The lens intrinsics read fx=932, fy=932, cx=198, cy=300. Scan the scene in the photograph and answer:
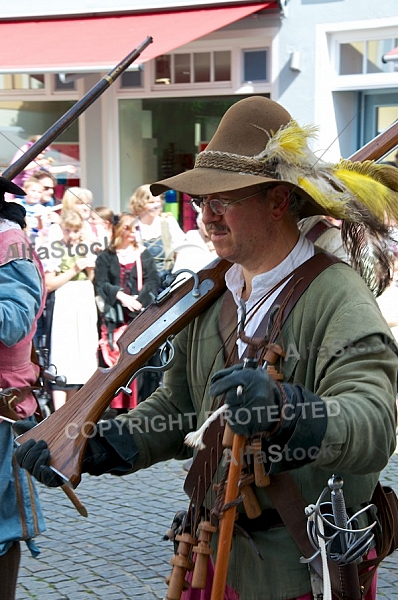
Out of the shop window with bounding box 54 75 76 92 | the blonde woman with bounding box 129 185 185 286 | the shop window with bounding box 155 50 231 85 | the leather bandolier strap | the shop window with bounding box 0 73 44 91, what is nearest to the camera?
the leather bandolier strap

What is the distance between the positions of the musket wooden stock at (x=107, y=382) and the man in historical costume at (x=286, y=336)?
0.12 ft

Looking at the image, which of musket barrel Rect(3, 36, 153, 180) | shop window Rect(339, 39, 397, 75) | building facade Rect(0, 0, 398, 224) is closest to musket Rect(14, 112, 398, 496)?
musket barrel Rect(3, 36, 153, 180)

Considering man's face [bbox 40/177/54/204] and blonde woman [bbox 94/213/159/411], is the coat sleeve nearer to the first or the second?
blonde woman [bbox 94/213/159/411]

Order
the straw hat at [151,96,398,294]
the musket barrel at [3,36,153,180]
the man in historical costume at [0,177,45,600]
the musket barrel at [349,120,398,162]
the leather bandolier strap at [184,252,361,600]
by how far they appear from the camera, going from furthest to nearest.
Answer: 1. the musket barrel at [3,36,153,180]
2. the man in historical costume at [0,177,45,600]
3. the musket barrel at [349,120,398,162]
4. the straw hat at [151,96,398,294]
5. the leather bandolier strap at [184,252,361,600]

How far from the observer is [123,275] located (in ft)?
22.5

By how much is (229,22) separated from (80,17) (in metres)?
2.16

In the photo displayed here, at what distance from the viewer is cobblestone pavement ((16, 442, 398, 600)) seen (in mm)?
4270

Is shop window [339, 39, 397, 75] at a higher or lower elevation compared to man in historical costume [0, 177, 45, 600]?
higher

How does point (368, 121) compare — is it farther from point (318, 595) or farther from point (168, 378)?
point (318, 595)

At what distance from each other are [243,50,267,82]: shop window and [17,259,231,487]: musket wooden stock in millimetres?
7499

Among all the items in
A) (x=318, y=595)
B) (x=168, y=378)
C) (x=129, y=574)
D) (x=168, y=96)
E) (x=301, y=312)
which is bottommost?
(x=129, y=574)

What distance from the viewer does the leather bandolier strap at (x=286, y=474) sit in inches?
80.5

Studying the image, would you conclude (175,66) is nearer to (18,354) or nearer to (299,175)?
(18,354)

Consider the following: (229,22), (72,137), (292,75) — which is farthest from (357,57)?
(72,137)
